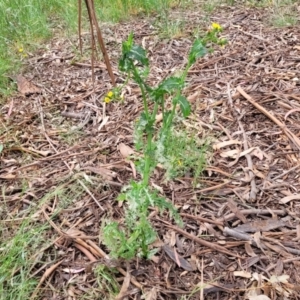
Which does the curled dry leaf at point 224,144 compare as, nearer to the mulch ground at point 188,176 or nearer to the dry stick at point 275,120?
the mulch ground at point 188,176

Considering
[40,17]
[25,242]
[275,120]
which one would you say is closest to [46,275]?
[25,242]

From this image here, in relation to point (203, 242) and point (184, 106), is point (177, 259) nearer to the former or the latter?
point (203, 242)

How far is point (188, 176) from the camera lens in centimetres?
157

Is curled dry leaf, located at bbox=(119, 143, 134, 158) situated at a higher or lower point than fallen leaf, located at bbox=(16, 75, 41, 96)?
lower

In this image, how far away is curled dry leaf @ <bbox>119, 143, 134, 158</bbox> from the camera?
1697 mm

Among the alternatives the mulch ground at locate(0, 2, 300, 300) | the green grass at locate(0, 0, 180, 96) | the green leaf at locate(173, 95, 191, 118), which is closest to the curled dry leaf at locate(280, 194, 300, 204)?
the mulch ground at locate(0, 2, 300, 300)

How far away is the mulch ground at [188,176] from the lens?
1.26m

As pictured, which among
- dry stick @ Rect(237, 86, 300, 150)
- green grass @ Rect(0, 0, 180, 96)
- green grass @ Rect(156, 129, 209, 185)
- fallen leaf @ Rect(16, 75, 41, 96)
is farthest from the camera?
green grass @ Rect(0, 0, 180, 96)

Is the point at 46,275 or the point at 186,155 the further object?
the point at 186,155

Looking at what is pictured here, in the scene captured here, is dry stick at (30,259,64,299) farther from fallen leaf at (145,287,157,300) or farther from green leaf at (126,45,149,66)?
green leaf at (126,45,149,66)

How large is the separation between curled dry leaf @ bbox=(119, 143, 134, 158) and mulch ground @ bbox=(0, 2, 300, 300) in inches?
1.0

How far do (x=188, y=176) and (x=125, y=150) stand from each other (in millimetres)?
293

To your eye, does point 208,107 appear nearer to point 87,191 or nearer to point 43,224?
point 87,191

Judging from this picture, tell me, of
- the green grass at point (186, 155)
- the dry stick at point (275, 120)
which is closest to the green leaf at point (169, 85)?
the green grass at point (186, 155)
